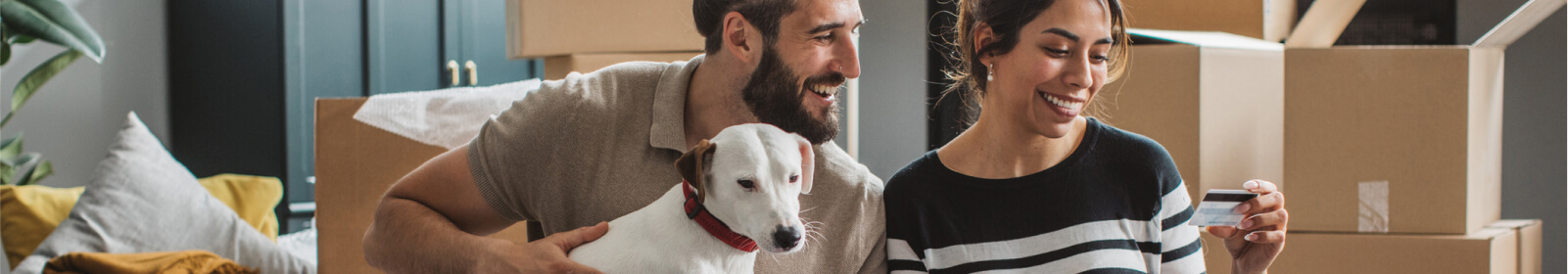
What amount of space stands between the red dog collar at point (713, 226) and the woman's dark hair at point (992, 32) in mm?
462

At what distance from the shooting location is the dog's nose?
3.01 feet

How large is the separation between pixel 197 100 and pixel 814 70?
424 centimetres

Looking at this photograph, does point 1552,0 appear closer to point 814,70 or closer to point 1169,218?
point 1169,218

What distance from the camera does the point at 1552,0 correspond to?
5.54 feet

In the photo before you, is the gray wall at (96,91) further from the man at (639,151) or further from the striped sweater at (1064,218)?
the striped sweater at (1064,218)

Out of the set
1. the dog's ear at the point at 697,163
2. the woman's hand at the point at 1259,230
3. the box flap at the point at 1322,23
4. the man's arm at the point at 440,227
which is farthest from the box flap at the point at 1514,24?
the man's arm at the point at 440,227

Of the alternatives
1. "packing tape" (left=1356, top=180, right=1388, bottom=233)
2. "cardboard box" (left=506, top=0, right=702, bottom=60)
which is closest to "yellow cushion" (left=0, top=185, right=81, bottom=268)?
"cardboard box" (left=506, top=0, right=702, bottom=60)

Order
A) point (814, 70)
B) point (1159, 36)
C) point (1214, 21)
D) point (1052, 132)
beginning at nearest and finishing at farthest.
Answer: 1. point (814, 70)
2. point (1052, 132)
3. point (1159, 36)
4. point (1214, 21)

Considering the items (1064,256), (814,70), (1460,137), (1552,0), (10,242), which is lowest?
(10,242)

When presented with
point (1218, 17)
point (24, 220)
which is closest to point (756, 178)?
point (1218, 17)

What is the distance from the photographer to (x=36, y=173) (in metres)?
3.70

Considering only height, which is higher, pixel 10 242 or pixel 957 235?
pixel 957 235

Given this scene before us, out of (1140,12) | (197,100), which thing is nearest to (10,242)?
(197,100)

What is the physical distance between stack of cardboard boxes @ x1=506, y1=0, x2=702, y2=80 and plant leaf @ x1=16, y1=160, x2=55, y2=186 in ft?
9.37
